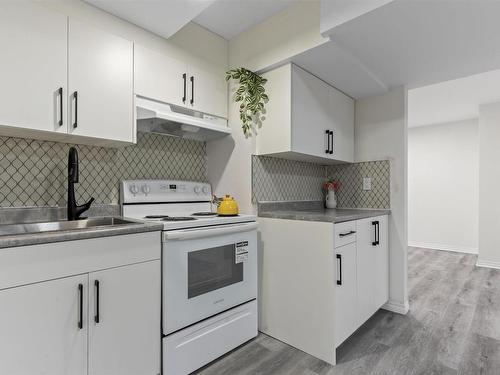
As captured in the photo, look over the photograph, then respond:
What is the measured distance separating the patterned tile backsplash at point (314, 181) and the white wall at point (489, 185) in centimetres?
257

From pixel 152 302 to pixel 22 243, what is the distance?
664 mm

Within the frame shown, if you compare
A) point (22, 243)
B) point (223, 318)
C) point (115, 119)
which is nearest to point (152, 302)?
point (223, 318)

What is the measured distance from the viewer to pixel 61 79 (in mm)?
1469

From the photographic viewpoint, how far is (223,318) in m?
1.82

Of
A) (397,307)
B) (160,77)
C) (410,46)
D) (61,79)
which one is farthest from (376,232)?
(61,79)

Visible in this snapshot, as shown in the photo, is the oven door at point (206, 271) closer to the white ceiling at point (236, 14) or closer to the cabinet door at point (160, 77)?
the cabinet door at point (160, 77)

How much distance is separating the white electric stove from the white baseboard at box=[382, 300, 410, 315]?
4.36ft

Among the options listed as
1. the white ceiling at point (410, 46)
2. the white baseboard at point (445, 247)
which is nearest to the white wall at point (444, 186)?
the white baseboard at point (445, 247)

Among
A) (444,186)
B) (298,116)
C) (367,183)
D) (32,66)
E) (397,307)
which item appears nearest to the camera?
(32,66)

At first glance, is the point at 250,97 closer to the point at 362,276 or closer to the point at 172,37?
the point at 172,37

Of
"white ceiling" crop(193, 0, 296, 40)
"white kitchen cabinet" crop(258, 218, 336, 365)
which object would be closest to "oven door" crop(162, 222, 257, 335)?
"white kitchen cabinet" crop(258, 218, 336, 365)

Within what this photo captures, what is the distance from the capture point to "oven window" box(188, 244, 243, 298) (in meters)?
1.67

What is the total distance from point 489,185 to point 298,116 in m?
3.65

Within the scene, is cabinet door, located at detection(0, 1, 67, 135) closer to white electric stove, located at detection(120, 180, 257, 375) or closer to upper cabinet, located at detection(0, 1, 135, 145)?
upper cabinet, located at detection(0, 1, 135, 145)
